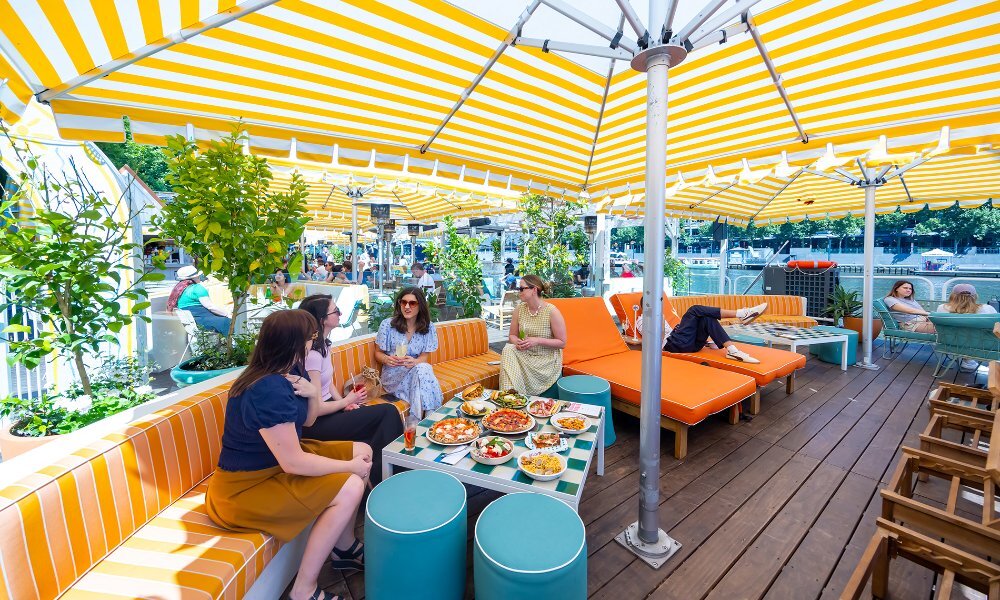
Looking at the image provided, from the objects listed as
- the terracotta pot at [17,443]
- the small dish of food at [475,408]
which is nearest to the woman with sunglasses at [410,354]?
the small dish of food at [475,408]

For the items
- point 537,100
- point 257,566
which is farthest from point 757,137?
point 257,566

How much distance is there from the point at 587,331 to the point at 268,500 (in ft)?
11.4

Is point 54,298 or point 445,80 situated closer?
point 54,298

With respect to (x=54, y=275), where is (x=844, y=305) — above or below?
below

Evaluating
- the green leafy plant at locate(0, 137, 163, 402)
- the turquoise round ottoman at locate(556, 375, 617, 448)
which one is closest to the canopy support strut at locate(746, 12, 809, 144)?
the turquoise round ottoman at locate(556, 375, 617, 448)

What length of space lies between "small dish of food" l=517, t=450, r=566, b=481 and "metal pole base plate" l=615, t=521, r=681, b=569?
0.61 metres

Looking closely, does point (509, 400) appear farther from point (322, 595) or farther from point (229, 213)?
point (229, 213)

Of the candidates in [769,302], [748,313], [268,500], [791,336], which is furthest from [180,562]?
[769,302]

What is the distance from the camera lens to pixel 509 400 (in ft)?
9.64

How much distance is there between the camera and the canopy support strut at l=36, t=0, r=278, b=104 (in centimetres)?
221

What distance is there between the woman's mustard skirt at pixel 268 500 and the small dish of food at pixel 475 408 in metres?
1.03

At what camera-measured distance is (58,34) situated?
1.97 metres

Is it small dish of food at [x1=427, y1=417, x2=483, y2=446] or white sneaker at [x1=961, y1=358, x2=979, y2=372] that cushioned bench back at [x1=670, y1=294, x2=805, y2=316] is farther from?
small dish of food at [x1=427, y1=417, x2=483, y2=446]

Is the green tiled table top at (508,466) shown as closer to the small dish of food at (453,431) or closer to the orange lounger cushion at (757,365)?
the small dish of food at (453,431)
